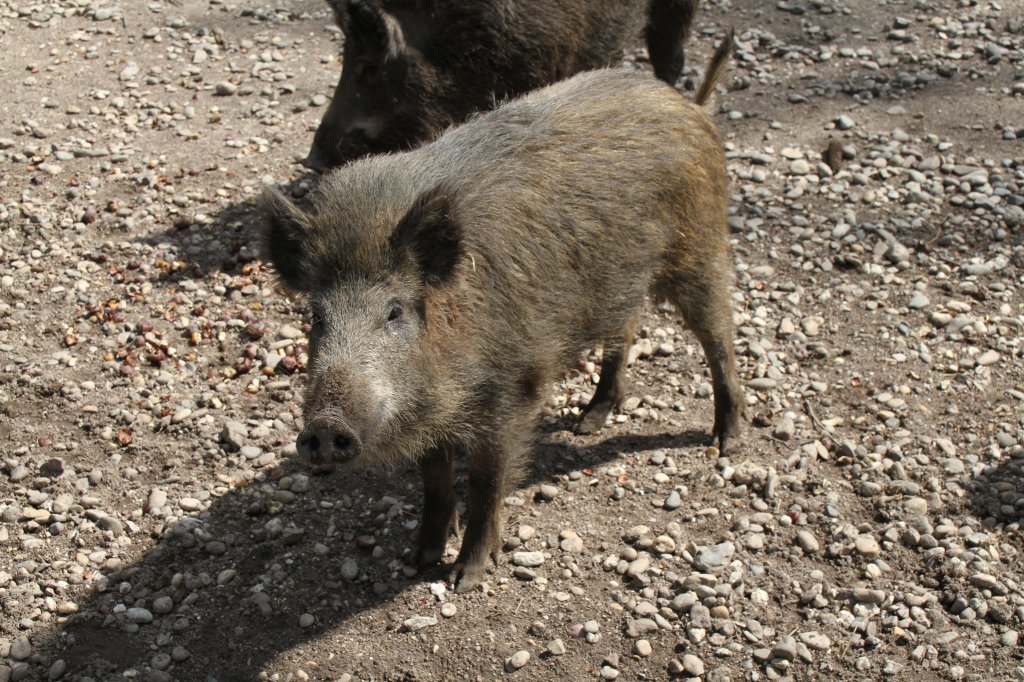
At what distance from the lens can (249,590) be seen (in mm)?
4387

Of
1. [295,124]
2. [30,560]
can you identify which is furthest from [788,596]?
[295,124]

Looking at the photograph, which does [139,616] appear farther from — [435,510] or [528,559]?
[528,559]

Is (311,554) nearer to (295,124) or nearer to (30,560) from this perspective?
(30,560)

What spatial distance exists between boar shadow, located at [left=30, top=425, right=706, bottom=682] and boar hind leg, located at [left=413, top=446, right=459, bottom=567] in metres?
0.09

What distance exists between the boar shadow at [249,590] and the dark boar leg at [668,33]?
3550mm

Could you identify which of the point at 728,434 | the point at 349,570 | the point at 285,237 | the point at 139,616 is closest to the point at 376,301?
the point at 285,237

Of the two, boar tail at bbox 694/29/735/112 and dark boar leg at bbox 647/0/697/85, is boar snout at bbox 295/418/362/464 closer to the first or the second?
boar tail at bbox 694/29/735/112

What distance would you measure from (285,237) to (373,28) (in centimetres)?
250

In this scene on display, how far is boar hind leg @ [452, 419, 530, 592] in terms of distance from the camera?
14.3 feet

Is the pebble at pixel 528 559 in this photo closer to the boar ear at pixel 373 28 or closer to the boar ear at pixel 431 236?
the boar ear at pixel 431 236

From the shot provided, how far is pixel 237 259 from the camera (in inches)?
247

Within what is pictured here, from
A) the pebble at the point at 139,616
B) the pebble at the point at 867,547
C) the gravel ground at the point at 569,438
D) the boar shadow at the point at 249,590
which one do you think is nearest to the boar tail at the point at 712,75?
the gravel ground at the point at 569,438

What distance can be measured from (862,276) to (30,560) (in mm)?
4492

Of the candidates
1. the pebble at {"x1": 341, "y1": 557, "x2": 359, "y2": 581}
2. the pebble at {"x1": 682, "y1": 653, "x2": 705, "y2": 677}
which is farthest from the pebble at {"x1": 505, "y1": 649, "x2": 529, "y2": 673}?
the pebble at {"x1": 341, "y1": 557, "x2": 359, "y2": 581}
